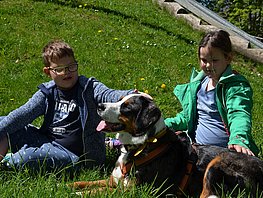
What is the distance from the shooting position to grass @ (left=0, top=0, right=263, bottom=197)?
7.26 m

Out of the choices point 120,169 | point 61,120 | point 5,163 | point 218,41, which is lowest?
point 5,163

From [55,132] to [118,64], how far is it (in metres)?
3.85

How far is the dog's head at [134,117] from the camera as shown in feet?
12.6

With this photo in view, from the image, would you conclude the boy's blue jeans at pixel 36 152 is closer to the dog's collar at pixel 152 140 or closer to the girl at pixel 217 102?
the dog's collar at pixel 152 140

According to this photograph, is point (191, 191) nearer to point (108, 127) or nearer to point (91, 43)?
point (108, 127)

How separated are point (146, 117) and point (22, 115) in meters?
1.32

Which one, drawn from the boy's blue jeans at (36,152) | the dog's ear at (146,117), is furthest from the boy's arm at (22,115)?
the dog's ear at (146,117)

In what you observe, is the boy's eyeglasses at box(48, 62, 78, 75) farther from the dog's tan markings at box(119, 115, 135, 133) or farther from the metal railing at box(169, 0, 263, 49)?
the metal railing at box(169, 0, 263, 49)

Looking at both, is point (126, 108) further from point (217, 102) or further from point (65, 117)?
point (217, 102)

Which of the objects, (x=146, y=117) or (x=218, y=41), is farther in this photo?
(x=218, y=41)

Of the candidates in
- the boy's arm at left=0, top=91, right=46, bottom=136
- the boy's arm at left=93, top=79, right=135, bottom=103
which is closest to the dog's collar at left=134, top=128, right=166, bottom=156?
the boy's arm at left=93, top=79, right=135, bottom=103

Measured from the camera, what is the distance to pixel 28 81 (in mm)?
7148

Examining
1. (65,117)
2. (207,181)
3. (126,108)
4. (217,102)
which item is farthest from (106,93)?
(207,181)

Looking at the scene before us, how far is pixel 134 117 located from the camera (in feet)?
12.7
